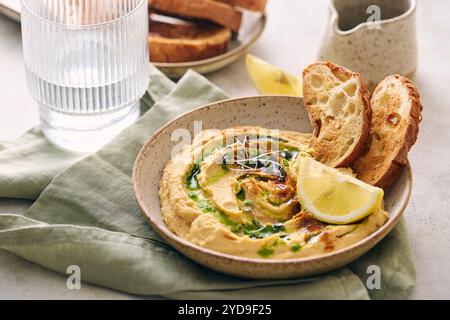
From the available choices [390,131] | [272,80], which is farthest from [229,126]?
[390,131]

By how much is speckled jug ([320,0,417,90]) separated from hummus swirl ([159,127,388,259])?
0.60 meters

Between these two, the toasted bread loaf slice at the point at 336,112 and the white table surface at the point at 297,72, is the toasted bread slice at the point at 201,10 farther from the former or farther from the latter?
the toasted bread loaf slice at the point at 336,112

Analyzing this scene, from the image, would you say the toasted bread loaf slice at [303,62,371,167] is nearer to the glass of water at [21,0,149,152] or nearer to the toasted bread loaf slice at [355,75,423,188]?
the toasted bread loaf slice at [355,75,423,188]

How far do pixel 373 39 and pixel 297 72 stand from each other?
0.54 meters

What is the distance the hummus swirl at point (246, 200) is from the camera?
254 cm

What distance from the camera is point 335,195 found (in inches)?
104

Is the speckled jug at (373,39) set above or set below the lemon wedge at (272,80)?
above

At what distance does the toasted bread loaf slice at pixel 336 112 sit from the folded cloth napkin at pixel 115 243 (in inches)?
13.4

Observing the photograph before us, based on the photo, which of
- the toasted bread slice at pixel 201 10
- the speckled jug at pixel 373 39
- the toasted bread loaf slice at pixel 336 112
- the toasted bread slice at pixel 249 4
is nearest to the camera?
the toasted bread loaf slice at pixel 336 112

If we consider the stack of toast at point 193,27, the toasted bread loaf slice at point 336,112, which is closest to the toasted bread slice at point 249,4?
the stack of toast at point 193,27

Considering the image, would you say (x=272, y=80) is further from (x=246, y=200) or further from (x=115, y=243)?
(x=115, y=243)

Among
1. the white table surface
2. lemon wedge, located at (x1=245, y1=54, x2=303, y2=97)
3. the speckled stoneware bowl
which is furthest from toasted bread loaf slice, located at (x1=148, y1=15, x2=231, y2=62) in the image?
the speckled stoneware bowl

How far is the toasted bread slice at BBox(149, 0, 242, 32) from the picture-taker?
3.86 m

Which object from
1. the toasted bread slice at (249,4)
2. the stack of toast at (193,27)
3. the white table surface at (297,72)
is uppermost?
the toasted bread slice at (249,4)
